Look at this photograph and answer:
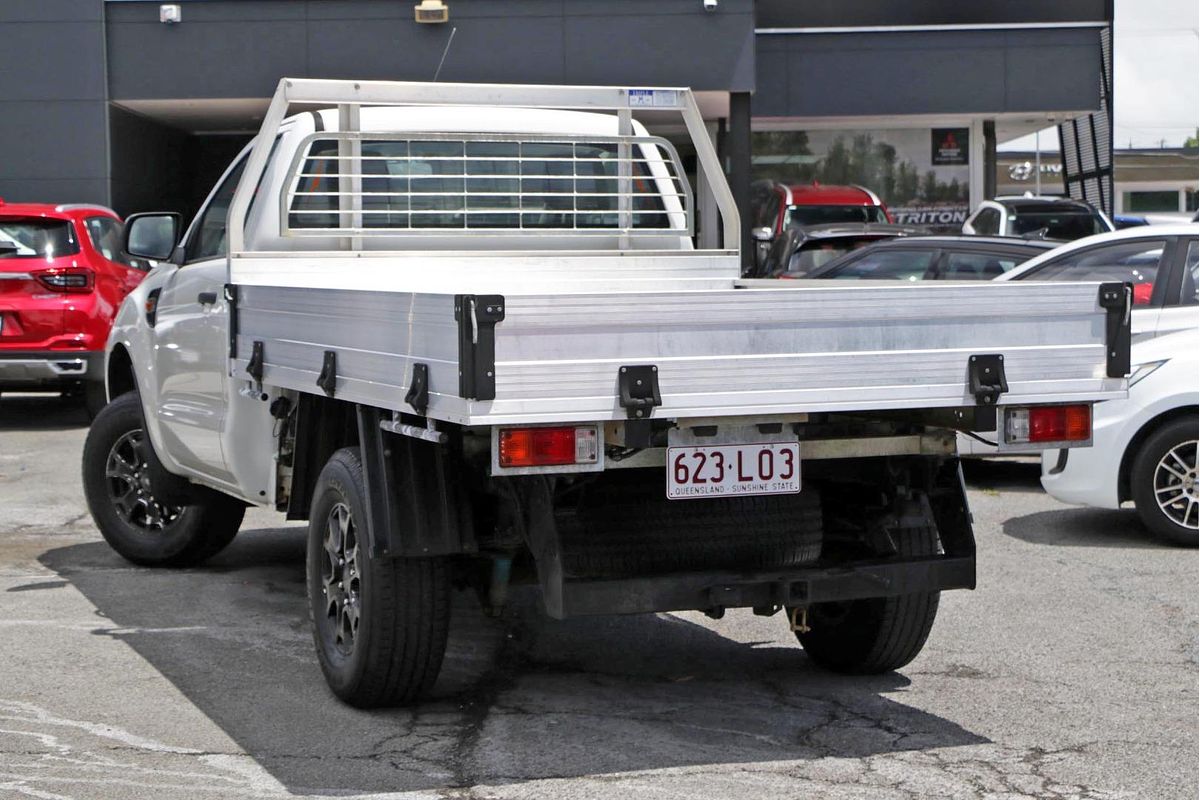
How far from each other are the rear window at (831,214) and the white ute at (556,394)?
14.9 meters

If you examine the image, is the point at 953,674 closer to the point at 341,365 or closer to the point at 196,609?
the point at 341,365

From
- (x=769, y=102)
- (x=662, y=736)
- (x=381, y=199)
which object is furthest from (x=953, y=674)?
(x=769, y=102)

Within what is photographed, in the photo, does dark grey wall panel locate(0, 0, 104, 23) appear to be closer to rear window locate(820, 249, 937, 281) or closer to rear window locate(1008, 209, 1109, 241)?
rear window locate(1008, 209, 1109, 241)

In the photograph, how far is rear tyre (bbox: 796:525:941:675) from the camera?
597 centimetres

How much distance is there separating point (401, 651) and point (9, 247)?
1016 centimetres

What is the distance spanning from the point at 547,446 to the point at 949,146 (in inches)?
1002

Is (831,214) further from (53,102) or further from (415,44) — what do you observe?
(53,102)

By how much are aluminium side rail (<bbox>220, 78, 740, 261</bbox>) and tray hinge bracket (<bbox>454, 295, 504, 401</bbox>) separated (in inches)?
101

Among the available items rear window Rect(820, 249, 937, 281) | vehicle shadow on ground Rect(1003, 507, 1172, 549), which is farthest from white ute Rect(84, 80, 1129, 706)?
rear window Rect(820, 249, 937, 281)

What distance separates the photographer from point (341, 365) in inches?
208

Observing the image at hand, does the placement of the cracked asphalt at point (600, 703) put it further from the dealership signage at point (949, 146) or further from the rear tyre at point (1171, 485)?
the dealership signage at point (949, 146)

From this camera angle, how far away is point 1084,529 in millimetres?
9570

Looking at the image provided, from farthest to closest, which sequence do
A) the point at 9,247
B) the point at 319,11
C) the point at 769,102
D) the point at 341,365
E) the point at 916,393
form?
1. the point at 769,102
2. the point at 319,11
3. the point at 9,247
4. the point at 341,365
5. the point at 916,393

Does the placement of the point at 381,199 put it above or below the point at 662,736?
above
